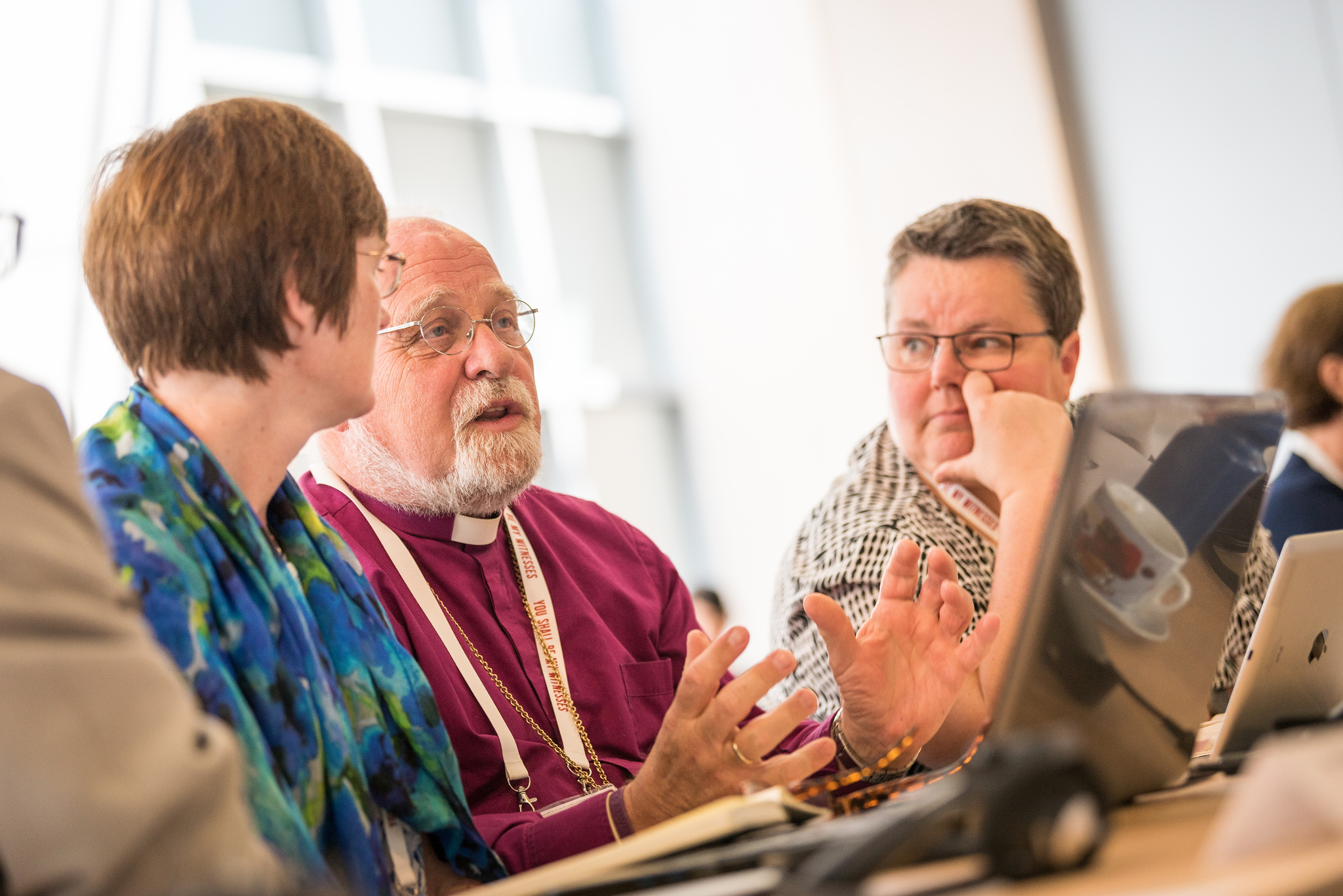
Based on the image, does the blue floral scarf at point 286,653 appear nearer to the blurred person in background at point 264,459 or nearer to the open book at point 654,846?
the blurred person in background at point 264,459

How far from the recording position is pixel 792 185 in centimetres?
718

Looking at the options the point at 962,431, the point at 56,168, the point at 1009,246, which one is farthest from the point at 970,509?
the point at 56,168

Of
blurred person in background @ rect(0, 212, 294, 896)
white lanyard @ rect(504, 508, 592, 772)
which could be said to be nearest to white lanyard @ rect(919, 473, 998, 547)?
white lanyard @ rect(504, 508, 592, 772)

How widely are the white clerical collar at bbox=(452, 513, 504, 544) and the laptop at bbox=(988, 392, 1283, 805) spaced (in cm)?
119

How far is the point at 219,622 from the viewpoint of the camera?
123cm

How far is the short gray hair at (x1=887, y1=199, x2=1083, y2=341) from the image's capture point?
2.44 m

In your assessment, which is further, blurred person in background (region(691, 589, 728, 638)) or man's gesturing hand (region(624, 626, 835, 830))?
blurred person in background (region(691, 589, 728, 638))

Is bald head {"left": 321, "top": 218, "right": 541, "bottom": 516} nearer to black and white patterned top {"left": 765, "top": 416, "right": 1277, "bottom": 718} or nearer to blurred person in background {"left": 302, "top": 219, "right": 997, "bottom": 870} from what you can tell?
blurred person in background {"left": 302, "top": 219, "right": 997, "bottom": 870}

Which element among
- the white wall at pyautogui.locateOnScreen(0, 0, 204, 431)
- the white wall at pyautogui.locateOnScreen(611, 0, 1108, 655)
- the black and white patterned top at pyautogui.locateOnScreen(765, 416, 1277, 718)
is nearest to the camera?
the black and white patterned top at pyautogui.locateOnScreen(765, 416, 1277, 718)

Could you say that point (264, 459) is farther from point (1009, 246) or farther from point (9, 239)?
point (1009, 246)

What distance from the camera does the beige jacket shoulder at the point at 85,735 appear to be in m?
0.79

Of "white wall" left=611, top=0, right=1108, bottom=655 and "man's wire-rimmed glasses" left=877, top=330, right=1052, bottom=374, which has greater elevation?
"white wall" left=611, top=0, right=1108, bottom=655

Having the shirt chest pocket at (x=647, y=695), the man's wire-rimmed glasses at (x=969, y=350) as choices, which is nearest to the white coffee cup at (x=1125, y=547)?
the shirt chest pocket at (x=647, y=695)

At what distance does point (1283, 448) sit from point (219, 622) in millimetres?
5734
